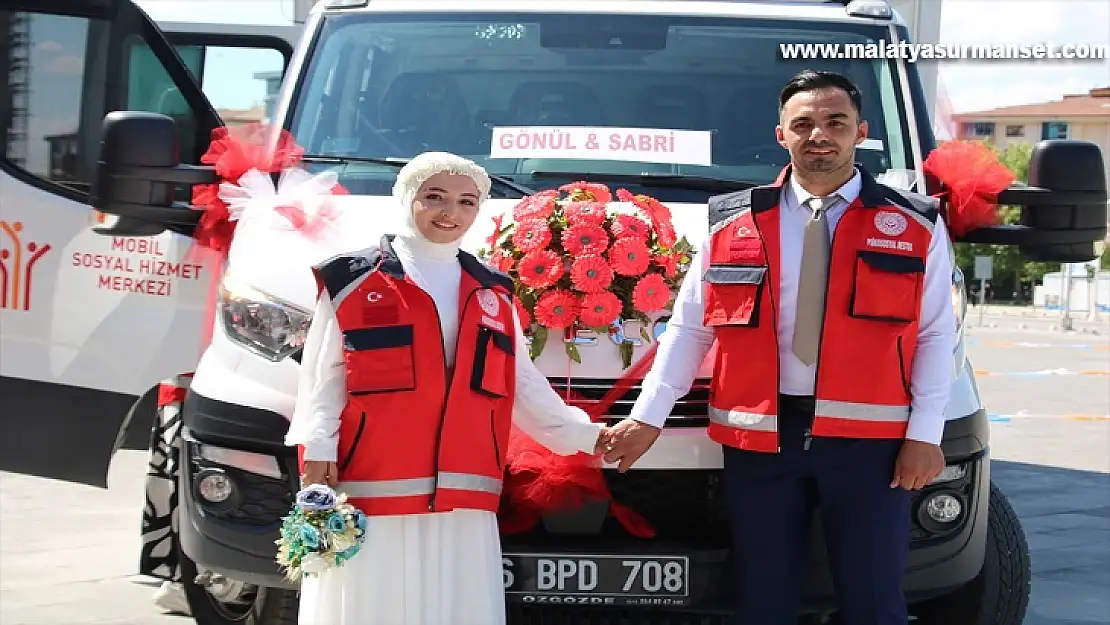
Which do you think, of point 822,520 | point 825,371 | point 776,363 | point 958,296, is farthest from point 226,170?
point 958,296

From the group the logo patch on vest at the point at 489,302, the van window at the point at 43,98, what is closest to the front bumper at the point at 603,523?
the logo patch on vest at the point at 489,302

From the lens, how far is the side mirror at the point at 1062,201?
13.3ft

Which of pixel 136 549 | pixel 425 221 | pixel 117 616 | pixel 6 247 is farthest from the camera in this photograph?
pixel 136 549

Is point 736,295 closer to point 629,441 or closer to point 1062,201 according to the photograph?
point 629,441

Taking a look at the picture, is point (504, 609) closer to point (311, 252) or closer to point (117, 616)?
point (311, 252)

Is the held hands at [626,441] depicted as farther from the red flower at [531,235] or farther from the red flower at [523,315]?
the red flower at [531,235]

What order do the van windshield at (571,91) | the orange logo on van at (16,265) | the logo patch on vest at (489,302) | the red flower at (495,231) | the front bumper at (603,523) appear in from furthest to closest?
the orange logo on van at (16,265) < the van windshield at (571,91) < the red flower at (495,231) < the front bumper at (603,523) < the logo patch on vest at (489,302)

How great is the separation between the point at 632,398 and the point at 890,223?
79 centimetres

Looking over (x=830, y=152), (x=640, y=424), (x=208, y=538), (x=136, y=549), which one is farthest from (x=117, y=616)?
(x=830, y=152)

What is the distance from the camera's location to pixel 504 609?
3.45 m

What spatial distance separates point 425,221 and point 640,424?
0.74 m

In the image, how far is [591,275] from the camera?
3.74 m

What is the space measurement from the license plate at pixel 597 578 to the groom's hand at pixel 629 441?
27 cm

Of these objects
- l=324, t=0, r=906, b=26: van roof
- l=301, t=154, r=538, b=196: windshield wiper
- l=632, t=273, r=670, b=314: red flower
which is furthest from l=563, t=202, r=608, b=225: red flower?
l=324, t=0, r=906, b=26: van roof
